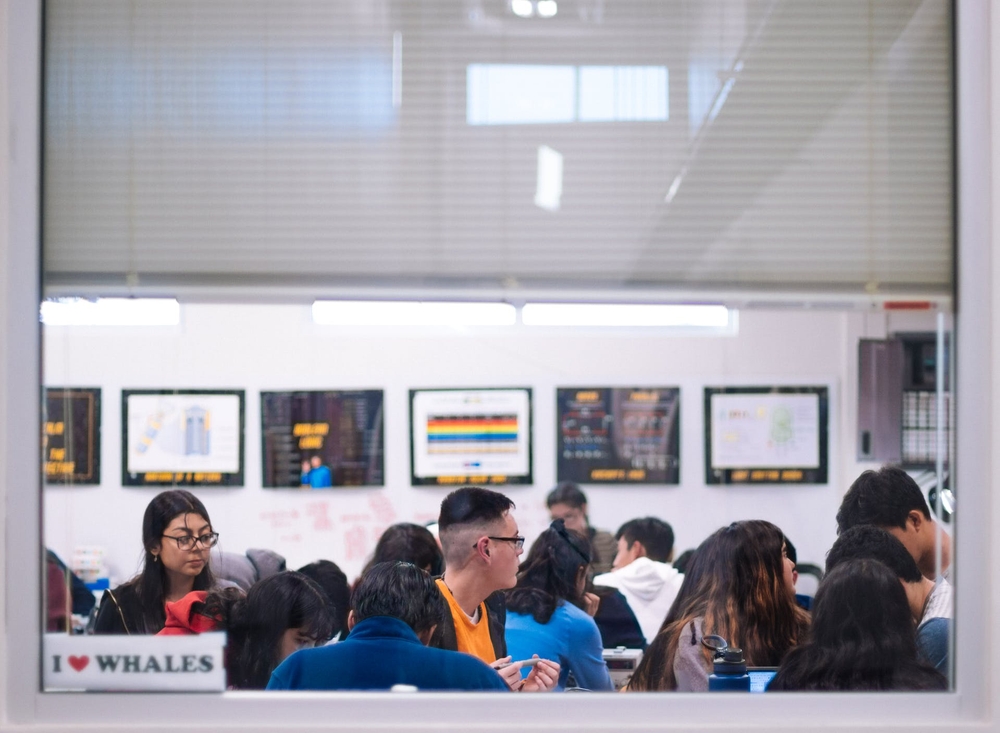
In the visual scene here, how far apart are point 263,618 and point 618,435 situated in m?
A: 3.32

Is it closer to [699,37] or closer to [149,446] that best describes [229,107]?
[699,37]

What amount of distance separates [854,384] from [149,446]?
13.0 feet

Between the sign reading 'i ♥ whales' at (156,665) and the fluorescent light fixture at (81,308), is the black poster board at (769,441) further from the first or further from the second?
the sign reading 'i ♥ whales' at (156,665)

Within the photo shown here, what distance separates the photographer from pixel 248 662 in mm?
2293

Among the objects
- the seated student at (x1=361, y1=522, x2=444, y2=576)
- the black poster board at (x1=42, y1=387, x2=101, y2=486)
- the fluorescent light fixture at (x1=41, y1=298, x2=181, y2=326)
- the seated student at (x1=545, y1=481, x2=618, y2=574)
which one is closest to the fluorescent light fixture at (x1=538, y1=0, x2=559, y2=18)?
the fluorescent light fixture at (x1=41, y1=298, x2=181, y2=326)

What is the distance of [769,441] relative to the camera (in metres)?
5.58

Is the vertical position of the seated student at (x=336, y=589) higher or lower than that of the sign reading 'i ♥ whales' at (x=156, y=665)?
lower

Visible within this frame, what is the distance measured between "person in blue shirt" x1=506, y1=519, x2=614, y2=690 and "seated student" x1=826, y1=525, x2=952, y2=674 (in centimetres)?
81

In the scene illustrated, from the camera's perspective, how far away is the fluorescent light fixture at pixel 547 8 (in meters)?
2.10

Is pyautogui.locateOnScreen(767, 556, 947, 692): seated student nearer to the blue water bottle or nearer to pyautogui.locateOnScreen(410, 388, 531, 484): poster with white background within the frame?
the blue water bottle

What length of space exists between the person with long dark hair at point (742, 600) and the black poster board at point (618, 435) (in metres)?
2.37

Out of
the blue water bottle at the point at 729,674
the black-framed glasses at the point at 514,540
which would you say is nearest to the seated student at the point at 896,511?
the blue water bottle at the point at 729,674

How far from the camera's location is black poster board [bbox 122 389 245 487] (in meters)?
5.52

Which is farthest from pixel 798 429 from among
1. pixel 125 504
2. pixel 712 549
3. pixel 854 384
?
pixel 125 504
